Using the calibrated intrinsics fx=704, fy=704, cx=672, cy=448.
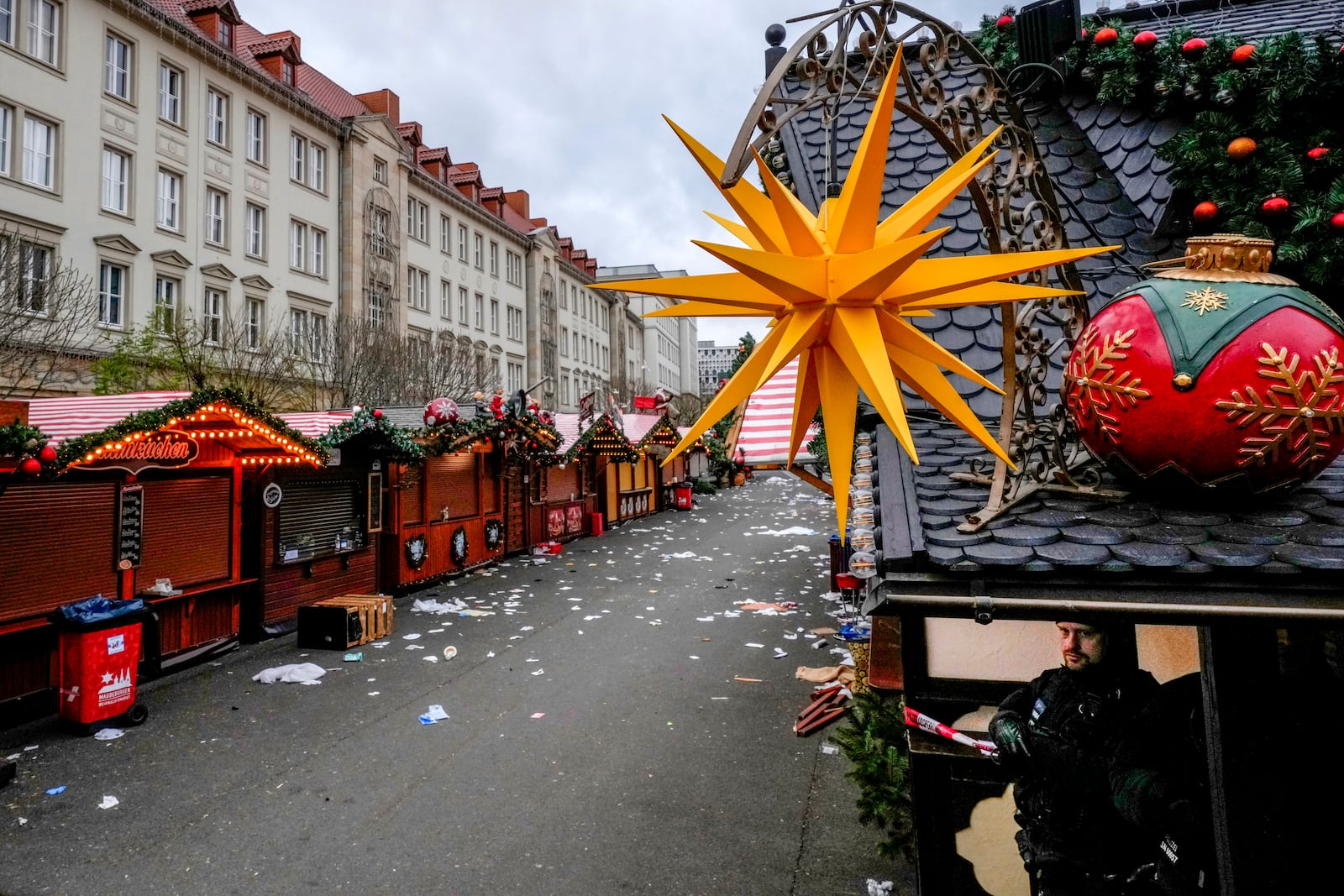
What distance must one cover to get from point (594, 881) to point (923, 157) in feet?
21.2

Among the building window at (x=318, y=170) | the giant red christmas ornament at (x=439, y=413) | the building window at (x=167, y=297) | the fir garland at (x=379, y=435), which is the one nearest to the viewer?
the fir garland at (x=379, y=435)

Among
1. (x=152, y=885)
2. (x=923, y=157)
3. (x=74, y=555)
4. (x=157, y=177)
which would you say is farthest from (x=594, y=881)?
(x=157, y=177)

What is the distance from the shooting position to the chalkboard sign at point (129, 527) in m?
8.65

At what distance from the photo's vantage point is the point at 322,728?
735 centimetres

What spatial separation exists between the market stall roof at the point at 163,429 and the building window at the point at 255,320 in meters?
16.1

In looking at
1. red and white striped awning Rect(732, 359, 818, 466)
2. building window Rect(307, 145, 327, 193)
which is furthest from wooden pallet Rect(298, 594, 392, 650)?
building window Rect(307, 145, 327, 193)

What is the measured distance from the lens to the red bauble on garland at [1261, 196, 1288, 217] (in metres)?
4.47

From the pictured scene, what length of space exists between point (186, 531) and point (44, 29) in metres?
20.4

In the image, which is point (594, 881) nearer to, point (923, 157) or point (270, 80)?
point (923, 157)

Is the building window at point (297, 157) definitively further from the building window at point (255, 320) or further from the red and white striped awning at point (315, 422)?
the red and white striped awning at point (315, 422)

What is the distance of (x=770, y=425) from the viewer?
6.39 meters

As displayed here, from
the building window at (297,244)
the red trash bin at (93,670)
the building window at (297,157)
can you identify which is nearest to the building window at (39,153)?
the building window at (297,244)

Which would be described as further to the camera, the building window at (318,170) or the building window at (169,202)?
the building window at (318,170)

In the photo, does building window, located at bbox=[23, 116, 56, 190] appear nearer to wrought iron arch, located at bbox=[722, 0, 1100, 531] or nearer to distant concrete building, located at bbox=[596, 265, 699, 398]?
wrought iron arch, located at bbox=[722, 0, 1100, 531]
